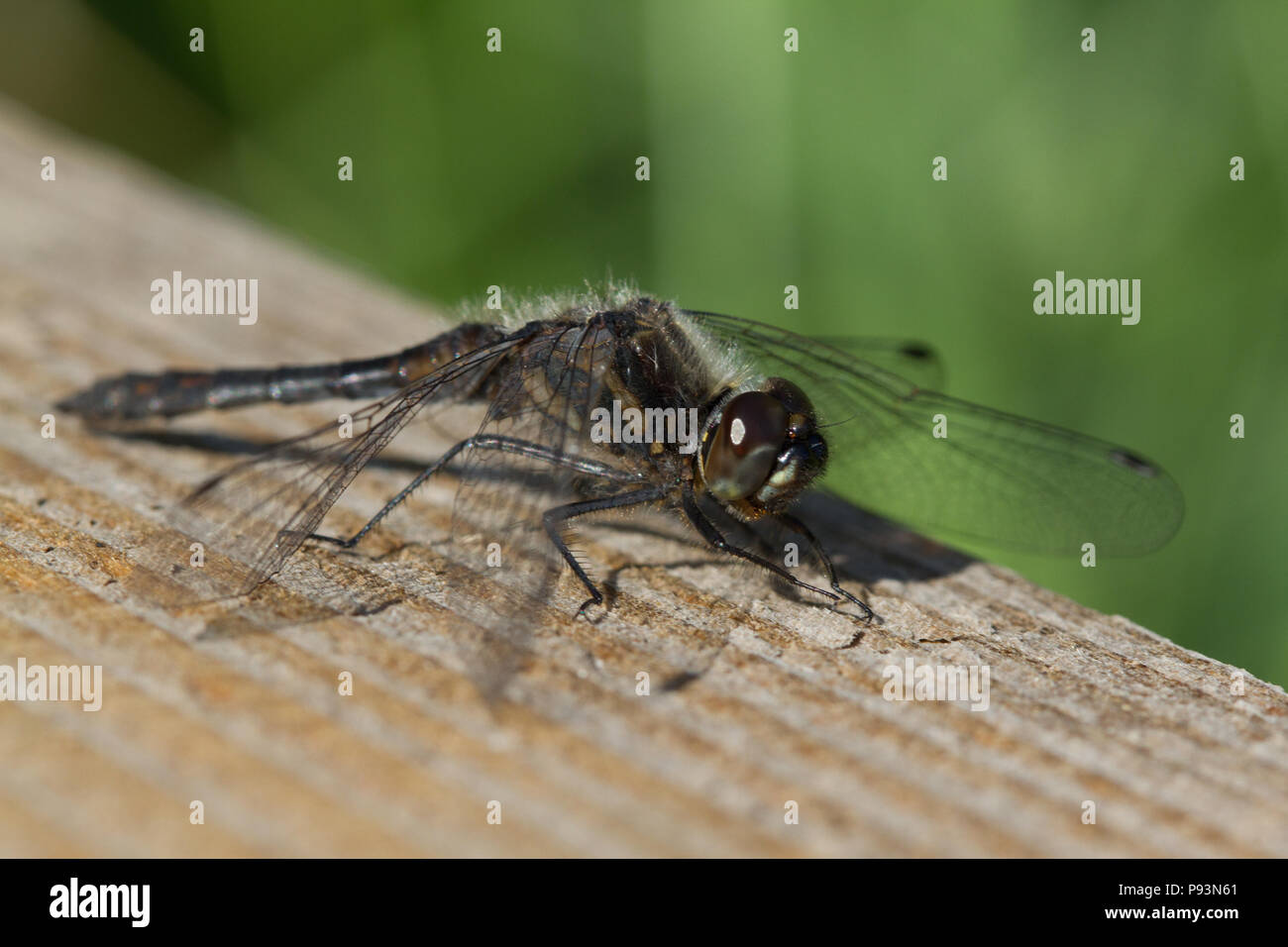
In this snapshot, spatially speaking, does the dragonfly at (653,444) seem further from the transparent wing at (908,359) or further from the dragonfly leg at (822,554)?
the transparent wing at (908,359)

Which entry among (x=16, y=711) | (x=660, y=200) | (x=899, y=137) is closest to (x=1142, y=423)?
(x=899, y=137)

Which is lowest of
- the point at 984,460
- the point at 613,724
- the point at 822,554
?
the point at 613,724

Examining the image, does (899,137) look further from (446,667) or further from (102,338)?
(446,667)

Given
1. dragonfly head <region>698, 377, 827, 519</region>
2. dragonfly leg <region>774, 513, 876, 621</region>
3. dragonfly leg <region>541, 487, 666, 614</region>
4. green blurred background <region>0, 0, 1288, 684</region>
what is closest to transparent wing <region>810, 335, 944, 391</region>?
green blurred background <region>0, 0, 1288, 684</region>

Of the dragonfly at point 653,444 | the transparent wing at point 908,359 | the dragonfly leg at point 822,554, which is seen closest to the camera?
the dragonfly leg at point 822,554

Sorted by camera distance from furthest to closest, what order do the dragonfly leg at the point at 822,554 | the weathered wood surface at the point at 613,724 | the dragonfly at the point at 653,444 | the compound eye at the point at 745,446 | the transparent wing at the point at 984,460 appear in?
the transparent wing at the point at 984,460
the compound eye at the point at 745,446
the dragonfly at the point at 653,444
the dragonfly leg at the point at 822,554
the weathered wood surface at the point at 613,724

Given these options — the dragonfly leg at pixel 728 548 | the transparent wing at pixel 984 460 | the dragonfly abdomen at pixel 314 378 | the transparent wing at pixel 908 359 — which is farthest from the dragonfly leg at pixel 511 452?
the transparent wing at pixel 908 359

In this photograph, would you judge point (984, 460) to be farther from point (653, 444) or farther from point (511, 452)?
point (511, 452)

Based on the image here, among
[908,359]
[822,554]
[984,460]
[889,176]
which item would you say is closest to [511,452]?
[822,554]

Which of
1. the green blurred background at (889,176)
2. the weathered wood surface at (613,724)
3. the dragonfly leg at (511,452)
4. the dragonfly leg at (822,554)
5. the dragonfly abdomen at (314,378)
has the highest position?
the green blurred background at (889,176)
